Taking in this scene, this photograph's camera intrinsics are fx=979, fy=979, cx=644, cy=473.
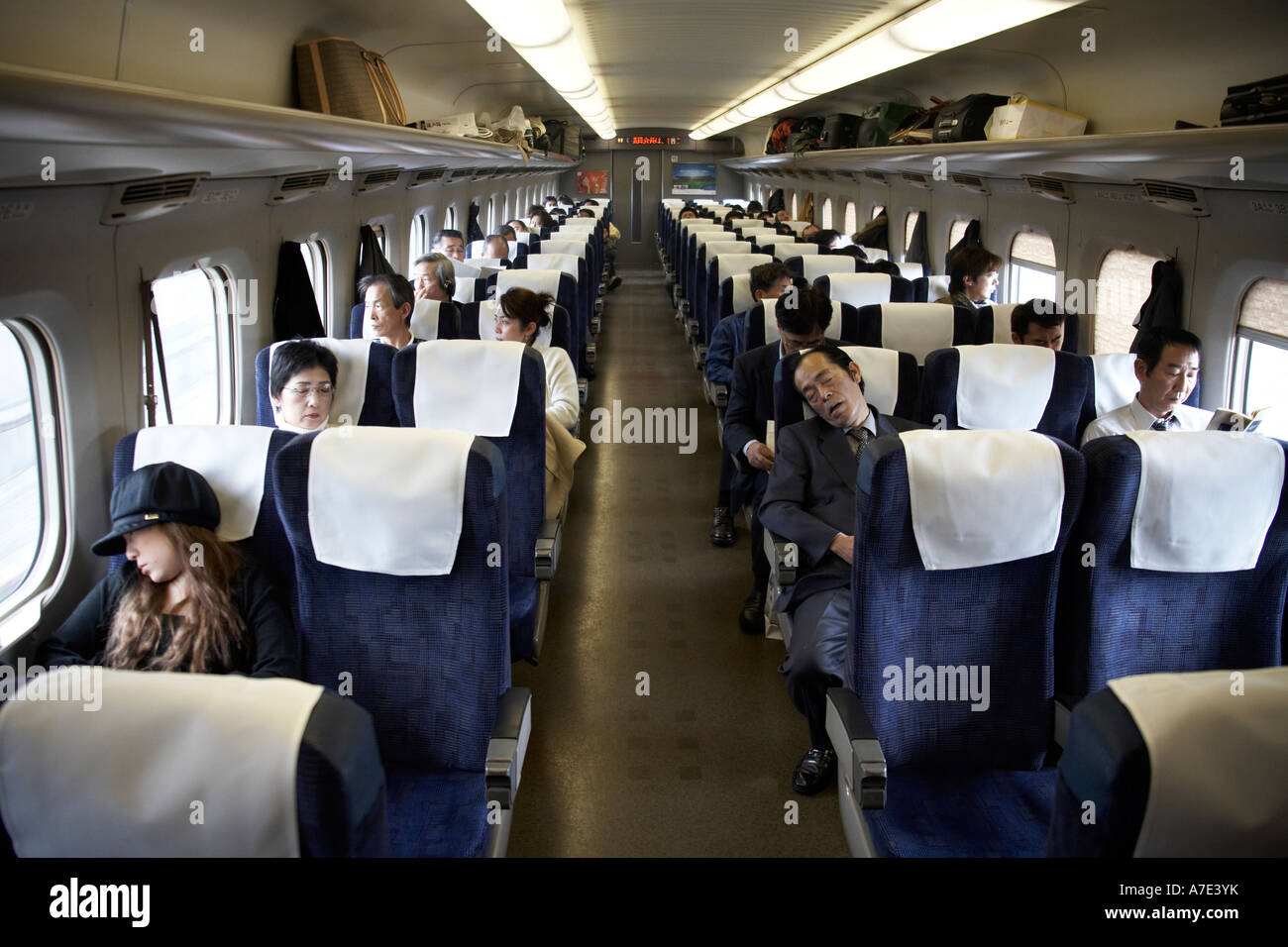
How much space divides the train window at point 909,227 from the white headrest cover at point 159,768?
11.0 m

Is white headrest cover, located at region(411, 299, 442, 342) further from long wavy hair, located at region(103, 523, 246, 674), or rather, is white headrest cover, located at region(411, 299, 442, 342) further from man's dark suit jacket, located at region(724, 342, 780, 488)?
long wavy hair, located at region(103, 523, 246, 674)

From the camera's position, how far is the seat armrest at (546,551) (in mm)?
3812

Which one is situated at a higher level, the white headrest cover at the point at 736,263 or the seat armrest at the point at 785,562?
the white headrest cover at the point at 736,263

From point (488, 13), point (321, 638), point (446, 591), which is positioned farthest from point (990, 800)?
point (488, 13)

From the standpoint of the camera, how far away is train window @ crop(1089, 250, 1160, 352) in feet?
19.5

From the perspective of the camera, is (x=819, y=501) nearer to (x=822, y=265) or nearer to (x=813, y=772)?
(x=813, y=772)

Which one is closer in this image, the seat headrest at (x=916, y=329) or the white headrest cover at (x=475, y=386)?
→ the white headrest cover at (x=475, y=386)

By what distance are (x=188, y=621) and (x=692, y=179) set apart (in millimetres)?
23424

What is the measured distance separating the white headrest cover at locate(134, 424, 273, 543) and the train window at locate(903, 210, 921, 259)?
978cm

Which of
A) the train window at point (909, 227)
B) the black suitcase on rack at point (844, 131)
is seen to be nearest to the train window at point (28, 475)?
the black suitcase on rack at point (844, 131)

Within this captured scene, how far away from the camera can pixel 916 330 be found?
16.5 feet

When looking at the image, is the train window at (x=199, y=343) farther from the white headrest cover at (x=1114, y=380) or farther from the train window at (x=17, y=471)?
the white headrest cover at (x=1114, y=380)

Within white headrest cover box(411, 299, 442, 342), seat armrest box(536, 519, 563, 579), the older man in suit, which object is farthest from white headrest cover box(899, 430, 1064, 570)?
white headrest cover box(411, 299, 442, 342)

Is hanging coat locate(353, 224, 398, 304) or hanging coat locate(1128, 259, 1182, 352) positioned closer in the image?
hanging coat locate(1128, 259, 1182, 352)
